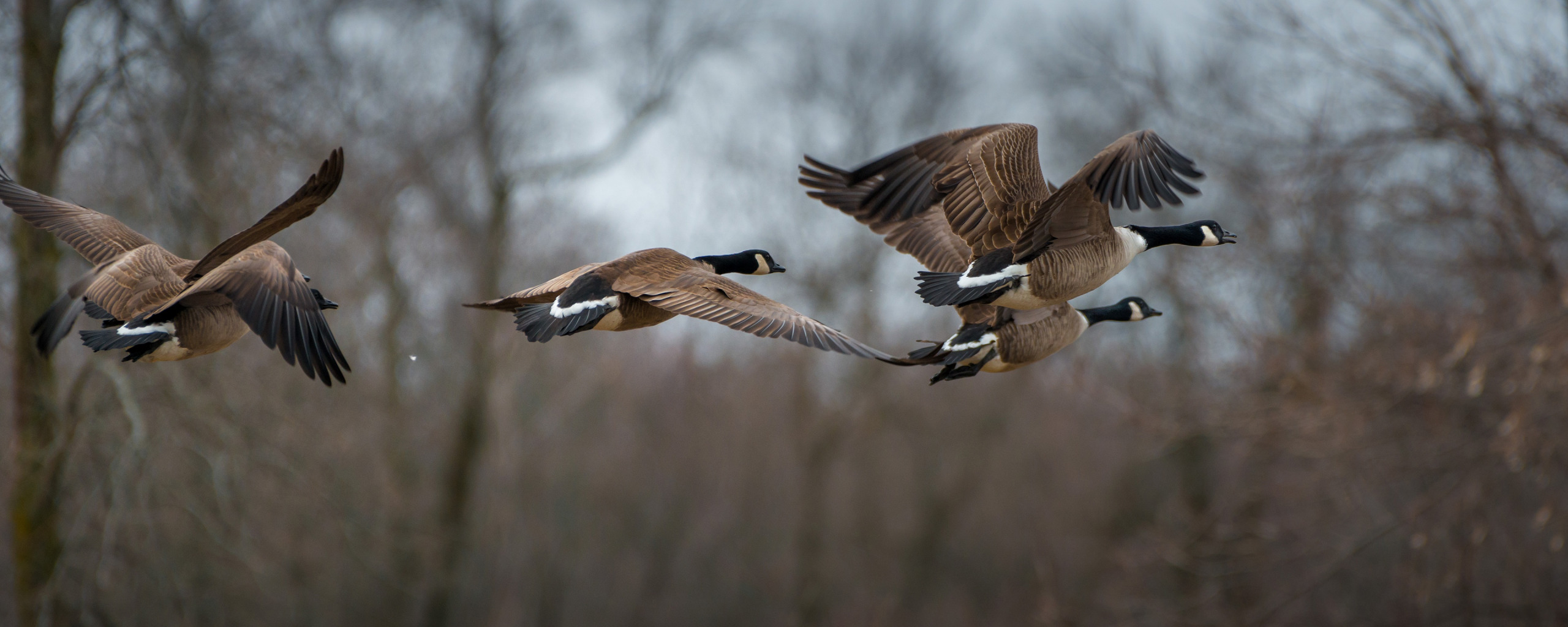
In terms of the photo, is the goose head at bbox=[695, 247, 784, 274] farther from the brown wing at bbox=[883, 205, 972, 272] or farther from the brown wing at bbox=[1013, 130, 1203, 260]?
the brown wing at bbox=[1013, 130, 1203, 260]

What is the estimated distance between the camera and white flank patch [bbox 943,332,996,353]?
4.18m

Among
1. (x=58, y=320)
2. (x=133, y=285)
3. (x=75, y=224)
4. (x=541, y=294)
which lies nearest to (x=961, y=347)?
(x=541, y=294)

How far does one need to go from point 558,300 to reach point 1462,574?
27.3ft

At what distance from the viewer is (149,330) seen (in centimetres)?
388

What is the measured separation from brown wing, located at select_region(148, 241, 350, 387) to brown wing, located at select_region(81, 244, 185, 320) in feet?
0.59

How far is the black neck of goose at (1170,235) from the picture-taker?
15.7 feet

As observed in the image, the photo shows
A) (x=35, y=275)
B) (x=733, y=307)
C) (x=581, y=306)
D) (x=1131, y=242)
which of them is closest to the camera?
(x=733, y=307)

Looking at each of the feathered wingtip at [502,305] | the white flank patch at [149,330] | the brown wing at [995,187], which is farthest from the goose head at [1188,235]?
the white flank patch at [149,330]

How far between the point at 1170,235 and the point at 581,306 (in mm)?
2590

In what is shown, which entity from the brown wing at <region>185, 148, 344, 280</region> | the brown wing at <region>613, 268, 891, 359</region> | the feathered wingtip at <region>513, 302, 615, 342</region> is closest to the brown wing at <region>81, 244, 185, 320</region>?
the brown wing at <region>185, 148, 344, 280</region>

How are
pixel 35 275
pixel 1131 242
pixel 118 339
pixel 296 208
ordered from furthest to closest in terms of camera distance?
pixel 35 275, pixel 1131 242, pixel 118 339, pixel 296 208

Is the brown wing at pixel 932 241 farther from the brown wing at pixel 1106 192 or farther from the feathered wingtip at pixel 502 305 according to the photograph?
the feathered wingtip at pixel 502 305

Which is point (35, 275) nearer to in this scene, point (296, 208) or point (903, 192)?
point (296, 208)

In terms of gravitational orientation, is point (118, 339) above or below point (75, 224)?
below
